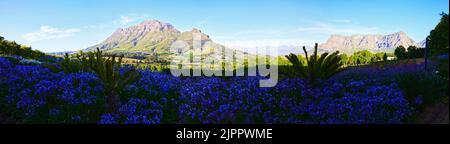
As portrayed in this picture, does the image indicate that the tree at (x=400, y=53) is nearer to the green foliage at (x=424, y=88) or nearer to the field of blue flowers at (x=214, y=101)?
the field of blue flowers at (x=214, y=101)

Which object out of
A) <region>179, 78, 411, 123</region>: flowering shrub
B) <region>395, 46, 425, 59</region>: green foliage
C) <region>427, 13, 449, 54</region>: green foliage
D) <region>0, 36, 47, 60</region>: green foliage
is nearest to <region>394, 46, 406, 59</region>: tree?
<region>395, 46, 425, 59</region>: green foliage

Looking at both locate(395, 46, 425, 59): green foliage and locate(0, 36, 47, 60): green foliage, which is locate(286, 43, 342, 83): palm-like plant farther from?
locate(395, 46, 425, 59): green foliage

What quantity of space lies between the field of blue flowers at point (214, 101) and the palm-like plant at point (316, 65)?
0.73 ft

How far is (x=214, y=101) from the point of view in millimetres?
8523

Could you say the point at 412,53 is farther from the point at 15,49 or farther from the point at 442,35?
the point at 442,35

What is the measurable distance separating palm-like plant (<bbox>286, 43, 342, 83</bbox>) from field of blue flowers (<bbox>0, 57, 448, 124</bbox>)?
0.73 ft

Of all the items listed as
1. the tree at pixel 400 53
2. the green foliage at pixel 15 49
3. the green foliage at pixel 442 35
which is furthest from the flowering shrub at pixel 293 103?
the tree at pixel 400 53

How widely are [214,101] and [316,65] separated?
7.98 feet

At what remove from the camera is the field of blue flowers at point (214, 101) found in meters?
7.40

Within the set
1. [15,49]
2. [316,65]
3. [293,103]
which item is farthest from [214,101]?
[15,49]
